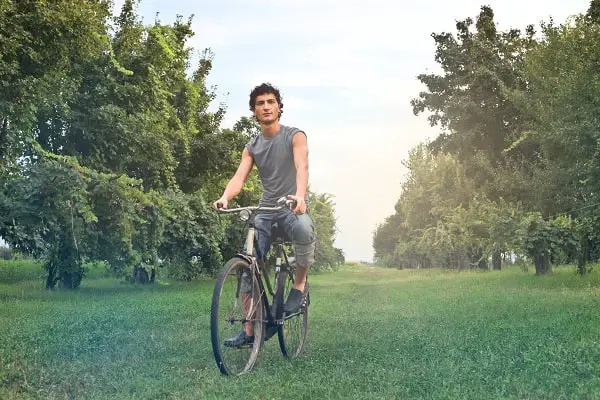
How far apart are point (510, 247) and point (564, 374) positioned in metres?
23.6

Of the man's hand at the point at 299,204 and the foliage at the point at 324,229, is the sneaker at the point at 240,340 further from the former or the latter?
the foliage at the point at 324,229

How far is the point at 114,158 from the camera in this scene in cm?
2691

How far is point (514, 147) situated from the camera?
40.9 metres

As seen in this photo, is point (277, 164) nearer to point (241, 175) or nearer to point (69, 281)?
point (241, 175)

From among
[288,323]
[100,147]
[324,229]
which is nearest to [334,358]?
[288,323]

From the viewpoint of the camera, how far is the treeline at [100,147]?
19.3 m

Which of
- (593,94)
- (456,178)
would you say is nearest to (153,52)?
(593,94)

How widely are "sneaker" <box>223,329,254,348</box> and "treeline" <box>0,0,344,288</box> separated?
41.8 feet

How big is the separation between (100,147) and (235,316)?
20875 millimetres

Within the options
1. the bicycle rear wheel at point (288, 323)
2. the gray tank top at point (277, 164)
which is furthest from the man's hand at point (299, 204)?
the bicycle rear wheel at point (288, 323)

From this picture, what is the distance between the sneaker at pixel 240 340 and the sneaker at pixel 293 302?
63 centimetres

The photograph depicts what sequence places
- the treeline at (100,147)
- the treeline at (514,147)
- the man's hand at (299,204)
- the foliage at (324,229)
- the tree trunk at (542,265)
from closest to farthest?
the man's hand at (299,204) < the treeline at (100,147) < the treeline at (514,147) < the tree trunk at (542,265) < the foliage at (324,229)

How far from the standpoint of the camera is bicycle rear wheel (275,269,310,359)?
23.4 ft

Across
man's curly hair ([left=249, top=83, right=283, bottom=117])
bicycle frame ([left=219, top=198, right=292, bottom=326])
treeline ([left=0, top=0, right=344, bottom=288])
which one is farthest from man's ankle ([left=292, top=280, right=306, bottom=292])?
treeline ([left=0, top=0, right=344, bottom=288])
